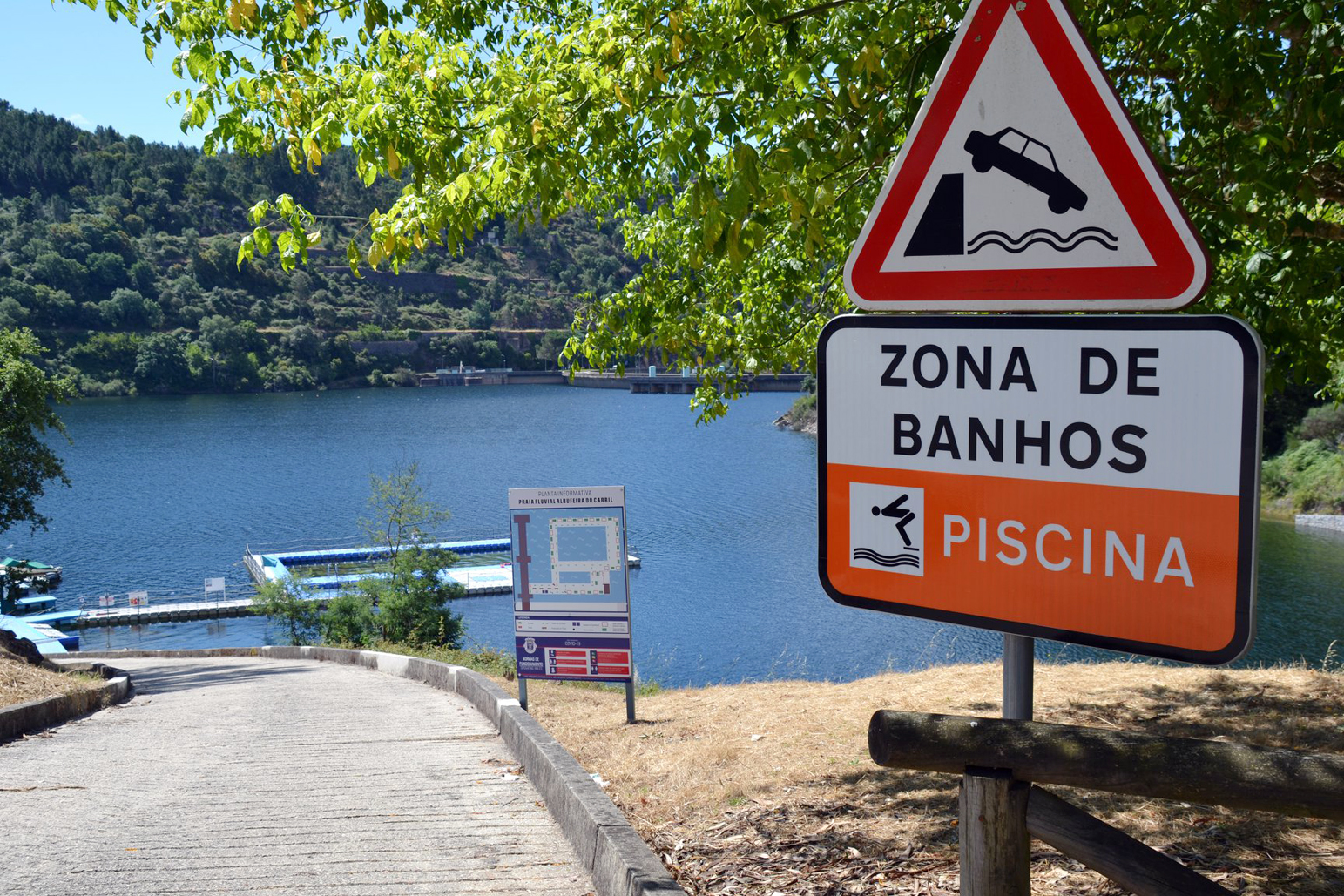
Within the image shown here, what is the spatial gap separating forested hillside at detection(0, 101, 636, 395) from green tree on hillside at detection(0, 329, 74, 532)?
247ft

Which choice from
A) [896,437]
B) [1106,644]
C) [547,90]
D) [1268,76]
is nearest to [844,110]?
[547,90]

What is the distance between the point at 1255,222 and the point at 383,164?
4.17m

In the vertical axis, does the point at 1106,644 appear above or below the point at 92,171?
below

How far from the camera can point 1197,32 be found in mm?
4730

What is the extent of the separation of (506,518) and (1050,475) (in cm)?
6021

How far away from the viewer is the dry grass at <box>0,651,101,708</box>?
24.9 ft

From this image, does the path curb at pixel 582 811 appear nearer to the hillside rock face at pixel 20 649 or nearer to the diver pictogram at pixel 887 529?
the diver pictogram at pixel 887 529

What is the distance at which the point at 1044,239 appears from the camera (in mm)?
1511

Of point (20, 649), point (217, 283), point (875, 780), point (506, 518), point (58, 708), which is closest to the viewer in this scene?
point (875, 780)

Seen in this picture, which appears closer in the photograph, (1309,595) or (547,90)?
(547,90)

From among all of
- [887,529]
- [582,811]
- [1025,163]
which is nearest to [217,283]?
[582,811]

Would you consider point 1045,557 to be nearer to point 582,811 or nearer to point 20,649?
point 582,811

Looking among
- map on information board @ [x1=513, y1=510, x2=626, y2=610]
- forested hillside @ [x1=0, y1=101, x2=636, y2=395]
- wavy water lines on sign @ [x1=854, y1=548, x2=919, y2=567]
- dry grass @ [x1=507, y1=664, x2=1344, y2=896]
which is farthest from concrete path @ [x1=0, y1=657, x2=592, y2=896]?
forested hillside @ [x1=0, y1=101, x2=636, y2=395]

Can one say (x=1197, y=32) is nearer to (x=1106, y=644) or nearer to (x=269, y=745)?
(x=1106, y=644)
